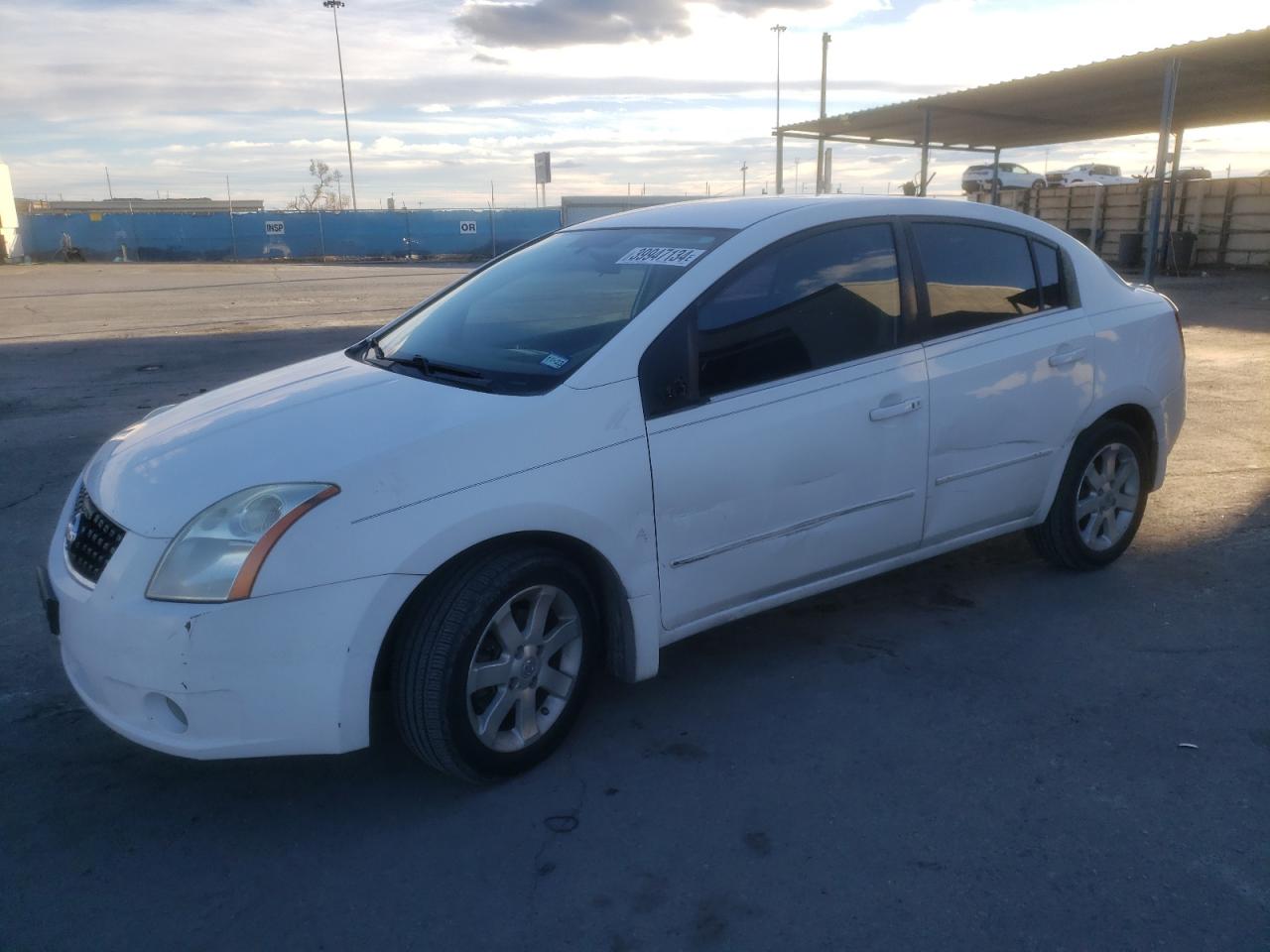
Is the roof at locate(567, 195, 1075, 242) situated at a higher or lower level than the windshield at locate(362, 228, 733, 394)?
higher

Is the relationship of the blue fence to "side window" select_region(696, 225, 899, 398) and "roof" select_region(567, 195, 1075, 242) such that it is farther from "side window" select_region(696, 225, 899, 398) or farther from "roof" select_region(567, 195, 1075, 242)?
"side window" select_region(696, 225, 899, 398)

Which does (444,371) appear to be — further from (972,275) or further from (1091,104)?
(1091,104)

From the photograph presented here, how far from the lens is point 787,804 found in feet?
10.1

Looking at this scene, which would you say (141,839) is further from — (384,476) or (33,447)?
(33,447)

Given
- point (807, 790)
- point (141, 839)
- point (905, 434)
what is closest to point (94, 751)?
point (141, 839)

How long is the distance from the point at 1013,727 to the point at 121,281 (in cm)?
3060

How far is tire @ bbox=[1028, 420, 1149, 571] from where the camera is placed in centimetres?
466

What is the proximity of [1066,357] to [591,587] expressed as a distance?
7.86 ft

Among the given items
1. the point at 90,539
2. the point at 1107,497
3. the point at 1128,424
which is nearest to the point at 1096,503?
the point at 1107,497

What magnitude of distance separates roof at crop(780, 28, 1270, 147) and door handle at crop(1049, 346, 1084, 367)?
43.0ft

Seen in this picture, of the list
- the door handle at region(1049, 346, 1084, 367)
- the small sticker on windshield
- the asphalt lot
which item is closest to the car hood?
the small sticker on windshield

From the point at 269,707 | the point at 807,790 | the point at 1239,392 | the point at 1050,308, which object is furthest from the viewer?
the point at 1239,392

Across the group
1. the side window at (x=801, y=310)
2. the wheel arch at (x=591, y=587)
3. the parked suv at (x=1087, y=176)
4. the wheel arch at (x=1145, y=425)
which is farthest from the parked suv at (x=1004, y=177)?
the wheel arch at (x=591, y=587)

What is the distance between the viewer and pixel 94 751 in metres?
3.45
